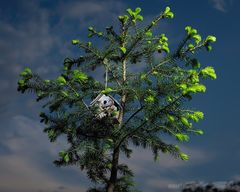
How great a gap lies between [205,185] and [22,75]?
5406 millimetres

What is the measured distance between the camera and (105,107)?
1404 centimetres

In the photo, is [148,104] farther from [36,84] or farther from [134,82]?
[36,84]

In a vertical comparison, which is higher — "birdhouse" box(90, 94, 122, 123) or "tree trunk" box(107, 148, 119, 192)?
"birdhouse" box(90, 94, 122, 123)

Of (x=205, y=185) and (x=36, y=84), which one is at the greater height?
(x=36, y=84)

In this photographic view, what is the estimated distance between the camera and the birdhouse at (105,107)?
45.8 feet

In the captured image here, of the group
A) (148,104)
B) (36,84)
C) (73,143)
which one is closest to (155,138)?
(148,104)

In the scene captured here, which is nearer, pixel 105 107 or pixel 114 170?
pixel 114 170

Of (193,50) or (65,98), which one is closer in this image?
(65,98)

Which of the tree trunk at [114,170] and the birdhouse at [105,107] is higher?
the birdhouse at [105,107]

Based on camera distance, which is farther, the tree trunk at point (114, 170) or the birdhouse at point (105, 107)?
the birdhouse at point (105, 107)

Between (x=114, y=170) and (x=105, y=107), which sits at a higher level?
(x=105, y=107)

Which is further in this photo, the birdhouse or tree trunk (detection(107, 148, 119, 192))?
the birdhouse

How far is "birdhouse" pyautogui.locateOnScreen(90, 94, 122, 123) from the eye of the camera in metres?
14.0

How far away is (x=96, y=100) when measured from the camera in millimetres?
14039
